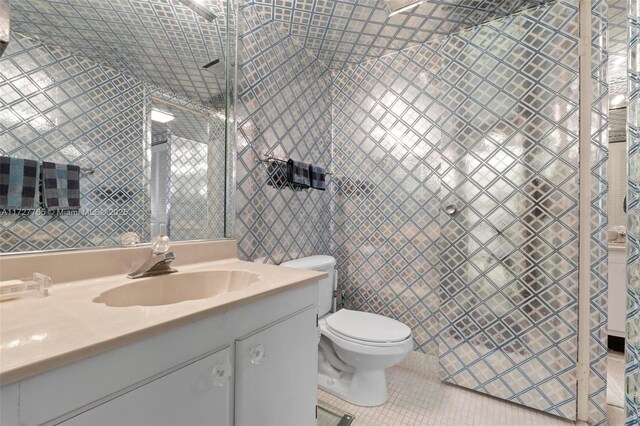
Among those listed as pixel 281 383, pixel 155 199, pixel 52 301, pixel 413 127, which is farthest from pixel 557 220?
pixel 52 301

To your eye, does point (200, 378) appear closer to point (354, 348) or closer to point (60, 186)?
point (60, 186)

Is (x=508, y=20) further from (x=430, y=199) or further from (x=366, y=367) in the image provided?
(x=366, y=367)

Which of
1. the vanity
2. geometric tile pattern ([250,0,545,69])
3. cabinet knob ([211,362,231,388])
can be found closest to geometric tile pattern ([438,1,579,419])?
geometric tile pattern ([250,0,545,69])

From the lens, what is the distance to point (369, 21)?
1858 mm

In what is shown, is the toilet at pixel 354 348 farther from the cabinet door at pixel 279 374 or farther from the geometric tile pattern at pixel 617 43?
the geometric tile pattern at pixel 617 43

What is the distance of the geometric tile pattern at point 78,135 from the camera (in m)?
0.90

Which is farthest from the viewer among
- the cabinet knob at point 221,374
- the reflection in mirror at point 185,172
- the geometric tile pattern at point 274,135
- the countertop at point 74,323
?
the geometric tile pattern at point 274,135

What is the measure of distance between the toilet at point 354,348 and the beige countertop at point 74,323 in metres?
0.85

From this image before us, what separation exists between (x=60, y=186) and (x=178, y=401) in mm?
829

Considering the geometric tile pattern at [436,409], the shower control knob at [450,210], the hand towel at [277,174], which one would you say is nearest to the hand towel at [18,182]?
the hand towel at [277,174]

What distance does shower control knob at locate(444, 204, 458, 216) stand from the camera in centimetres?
193

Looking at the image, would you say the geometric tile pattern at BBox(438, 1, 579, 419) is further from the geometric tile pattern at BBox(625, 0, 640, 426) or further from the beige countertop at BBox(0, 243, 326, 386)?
the beige countertop at BBox(0, 243, 326, 386)

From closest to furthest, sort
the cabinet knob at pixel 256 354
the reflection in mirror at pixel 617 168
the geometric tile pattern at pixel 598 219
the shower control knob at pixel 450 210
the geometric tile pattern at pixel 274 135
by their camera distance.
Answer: the cabinet knob at pixel 256 354 → the geometric tile pattern at pixel 598 219 → the geometric tile pattern at pixel 274 135 → the shower control knob at pixel 450 210 → the reflection in mirror at pixel 617 168

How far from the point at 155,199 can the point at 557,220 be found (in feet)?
6.84
